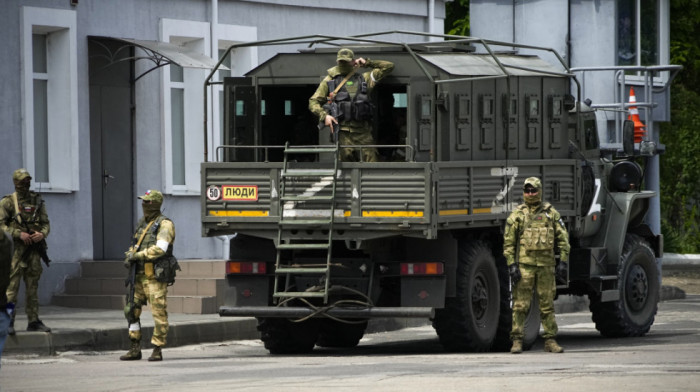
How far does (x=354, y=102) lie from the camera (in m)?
17.1

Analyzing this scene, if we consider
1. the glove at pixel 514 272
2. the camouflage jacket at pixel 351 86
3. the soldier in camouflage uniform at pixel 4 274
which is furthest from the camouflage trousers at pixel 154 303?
the soldier in camouflage uniform at pixel 4 274

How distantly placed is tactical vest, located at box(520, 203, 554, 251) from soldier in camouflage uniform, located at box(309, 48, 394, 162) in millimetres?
1679

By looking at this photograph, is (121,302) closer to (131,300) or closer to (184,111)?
(184,111)

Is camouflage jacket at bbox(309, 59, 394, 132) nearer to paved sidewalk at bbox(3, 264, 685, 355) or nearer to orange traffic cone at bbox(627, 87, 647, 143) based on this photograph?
paved sidewalk at bbox(3, 264, 685, 355)

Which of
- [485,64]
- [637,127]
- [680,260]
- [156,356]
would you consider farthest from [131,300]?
[680,260]

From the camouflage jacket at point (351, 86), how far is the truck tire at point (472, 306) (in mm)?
1654

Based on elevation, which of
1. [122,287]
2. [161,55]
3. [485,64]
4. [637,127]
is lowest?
[122,287]

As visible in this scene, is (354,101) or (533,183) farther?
(354,101)

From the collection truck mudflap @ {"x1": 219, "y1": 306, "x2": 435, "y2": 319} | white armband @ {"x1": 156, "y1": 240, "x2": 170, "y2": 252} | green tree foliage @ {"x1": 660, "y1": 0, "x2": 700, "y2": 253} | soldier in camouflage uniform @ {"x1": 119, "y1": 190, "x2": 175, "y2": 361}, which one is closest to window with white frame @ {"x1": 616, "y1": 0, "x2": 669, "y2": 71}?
green tree foliage @ {"x1": 660, "y1": 0, "x2": 700, "y2": 253}

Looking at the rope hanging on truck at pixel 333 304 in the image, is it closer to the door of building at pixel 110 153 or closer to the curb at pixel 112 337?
the curb at pixel 112 337

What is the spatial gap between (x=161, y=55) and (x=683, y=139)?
1947cm

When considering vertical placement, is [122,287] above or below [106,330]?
above

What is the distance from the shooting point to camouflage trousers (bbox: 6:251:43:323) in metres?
17.5

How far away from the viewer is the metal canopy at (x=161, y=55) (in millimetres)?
22156
